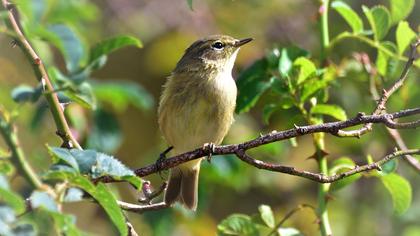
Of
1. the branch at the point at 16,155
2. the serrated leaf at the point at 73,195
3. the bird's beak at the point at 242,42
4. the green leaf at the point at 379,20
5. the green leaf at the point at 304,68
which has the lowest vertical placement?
the serrated leaf at the point at 73,195

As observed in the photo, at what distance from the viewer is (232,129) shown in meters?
4.99

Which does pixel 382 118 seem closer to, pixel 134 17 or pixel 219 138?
pixel 219 138

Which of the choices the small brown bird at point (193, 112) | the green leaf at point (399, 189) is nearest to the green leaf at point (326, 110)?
the green leaf at point (399, 189)

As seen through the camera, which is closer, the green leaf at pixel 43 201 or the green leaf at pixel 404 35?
the green leaf at pixel 43 201

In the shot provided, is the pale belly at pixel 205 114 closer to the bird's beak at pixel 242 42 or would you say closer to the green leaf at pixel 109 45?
the bird's beak at pixel 242 42

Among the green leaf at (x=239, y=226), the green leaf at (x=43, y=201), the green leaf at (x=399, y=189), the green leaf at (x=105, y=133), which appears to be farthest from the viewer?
the green leaf at (x=105, y=133)

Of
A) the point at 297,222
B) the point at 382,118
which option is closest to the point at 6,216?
the point at 382,118

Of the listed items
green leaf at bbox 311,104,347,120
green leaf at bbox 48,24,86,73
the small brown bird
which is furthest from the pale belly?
green leaf at bbox 48,24,86,73

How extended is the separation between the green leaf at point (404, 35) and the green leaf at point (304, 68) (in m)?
0.36

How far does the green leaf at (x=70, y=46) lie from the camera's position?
65.9 inches

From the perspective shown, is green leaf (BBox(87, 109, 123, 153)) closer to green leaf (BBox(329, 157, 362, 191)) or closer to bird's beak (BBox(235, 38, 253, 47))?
bird's beak (BBox(235, 38, 253, 47))

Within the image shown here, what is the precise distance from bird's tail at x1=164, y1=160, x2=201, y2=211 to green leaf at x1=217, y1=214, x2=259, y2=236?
2.06ft

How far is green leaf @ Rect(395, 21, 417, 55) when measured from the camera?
3.01 m

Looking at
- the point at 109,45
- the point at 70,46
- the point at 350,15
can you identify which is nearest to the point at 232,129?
the point at 350,15
